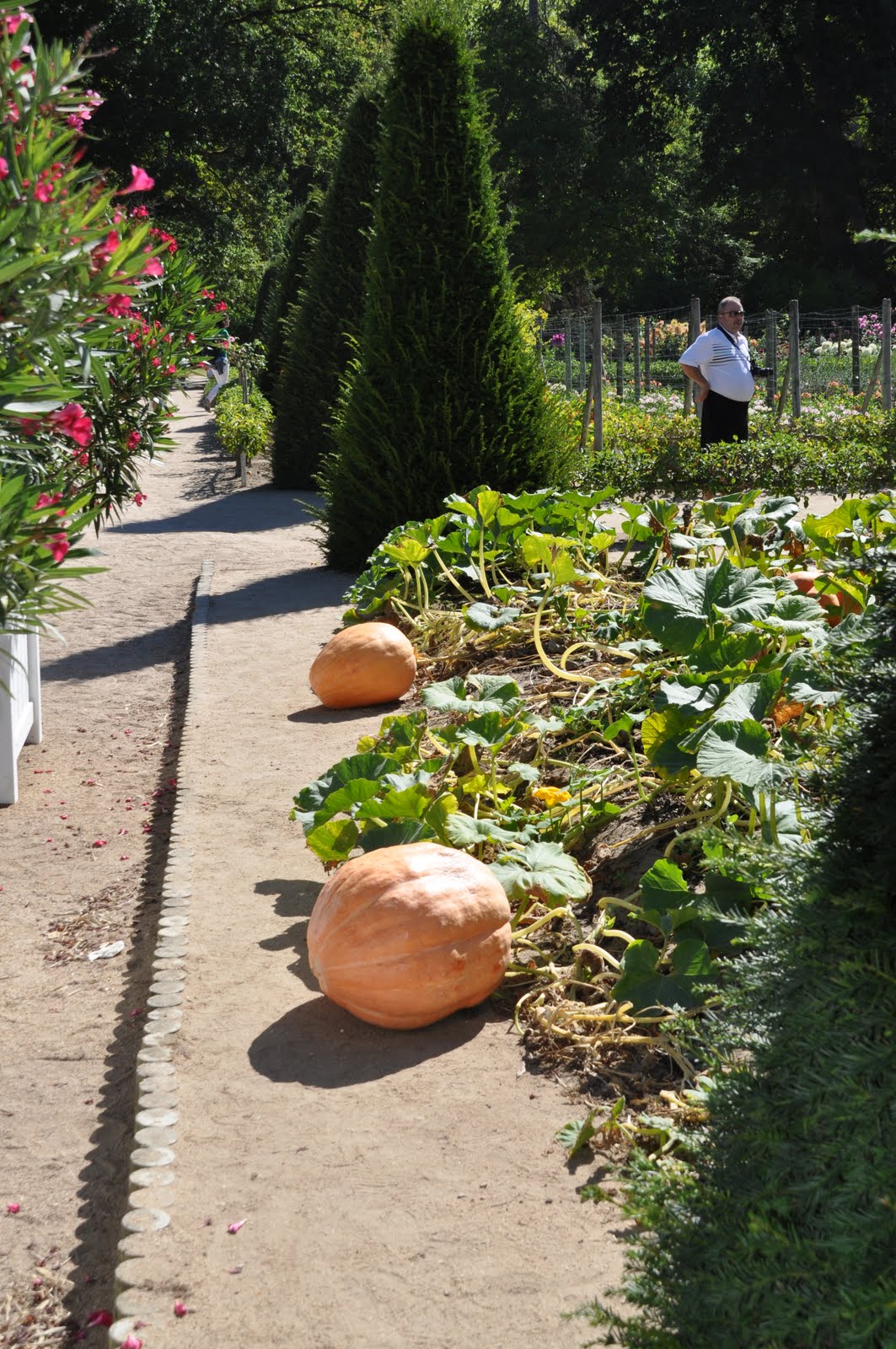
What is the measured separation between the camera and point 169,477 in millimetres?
19234

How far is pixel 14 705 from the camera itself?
5.46 metres

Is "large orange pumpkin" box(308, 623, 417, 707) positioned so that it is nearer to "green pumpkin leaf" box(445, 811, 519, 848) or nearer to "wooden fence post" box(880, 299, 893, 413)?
"green pumpkin leaf" box(445, 811, 519, 848)

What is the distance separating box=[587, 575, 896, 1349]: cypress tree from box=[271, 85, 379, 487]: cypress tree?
11.6 m

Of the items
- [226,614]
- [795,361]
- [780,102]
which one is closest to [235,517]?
[226,614]

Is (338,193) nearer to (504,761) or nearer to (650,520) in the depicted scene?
(650,520)

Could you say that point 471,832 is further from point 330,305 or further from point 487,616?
point 330,305

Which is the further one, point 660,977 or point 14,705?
point 14,705

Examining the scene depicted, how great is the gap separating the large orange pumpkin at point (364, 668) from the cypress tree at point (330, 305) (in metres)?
7.21

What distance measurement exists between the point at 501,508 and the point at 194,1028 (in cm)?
380

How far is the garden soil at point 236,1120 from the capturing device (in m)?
2.35

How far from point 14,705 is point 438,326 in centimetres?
475

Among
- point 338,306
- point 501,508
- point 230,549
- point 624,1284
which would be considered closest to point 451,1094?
point 624,1284

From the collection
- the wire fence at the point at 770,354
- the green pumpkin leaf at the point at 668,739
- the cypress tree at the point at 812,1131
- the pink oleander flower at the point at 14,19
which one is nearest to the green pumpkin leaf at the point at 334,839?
the green pumpkin leaf at the point at 668,739

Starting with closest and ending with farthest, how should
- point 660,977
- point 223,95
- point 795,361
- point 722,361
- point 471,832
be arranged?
point 660,977 < point 471,832 < point 722,361 < point 795,361 < point 223,95
